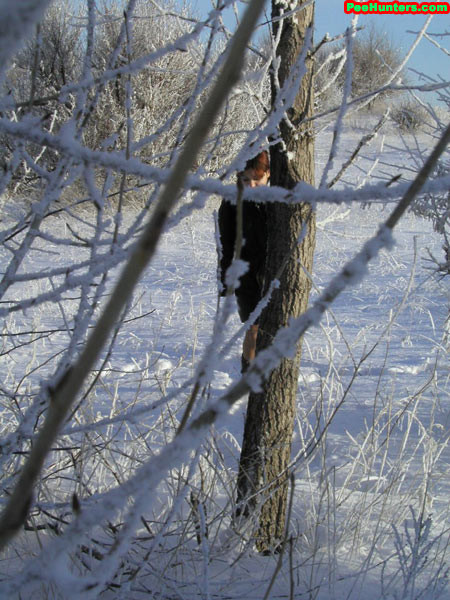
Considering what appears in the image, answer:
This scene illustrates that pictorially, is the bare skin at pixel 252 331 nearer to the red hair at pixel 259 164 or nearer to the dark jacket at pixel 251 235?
the red hair at pixel 259 164

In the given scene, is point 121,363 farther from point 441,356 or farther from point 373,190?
point 373,190

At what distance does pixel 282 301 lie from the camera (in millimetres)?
2029

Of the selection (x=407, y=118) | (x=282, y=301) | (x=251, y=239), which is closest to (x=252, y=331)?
(x=251, y=239)

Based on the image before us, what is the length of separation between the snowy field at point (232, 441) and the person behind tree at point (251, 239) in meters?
0.48

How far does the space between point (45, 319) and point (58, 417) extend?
5.17 meters

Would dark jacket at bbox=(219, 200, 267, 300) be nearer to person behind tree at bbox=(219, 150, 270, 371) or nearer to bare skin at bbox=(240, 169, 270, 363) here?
person behind tree at bbox=(219, 150, 270, 371)

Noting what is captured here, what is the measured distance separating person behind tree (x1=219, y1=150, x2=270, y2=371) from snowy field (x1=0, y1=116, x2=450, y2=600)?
480 millimetres

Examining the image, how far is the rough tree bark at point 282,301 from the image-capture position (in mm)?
1941

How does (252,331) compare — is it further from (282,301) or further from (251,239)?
(282,301)

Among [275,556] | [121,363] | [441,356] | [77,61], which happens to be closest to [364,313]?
[441,356]

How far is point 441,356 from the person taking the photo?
400 cm

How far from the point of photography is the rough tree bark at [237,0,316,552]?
1.94 m

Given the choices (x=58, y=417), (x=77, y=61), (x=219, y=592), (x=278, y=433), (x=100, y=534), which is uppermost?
(x=77, y=61)

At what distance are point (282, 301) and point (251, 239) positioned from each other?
1237mm
